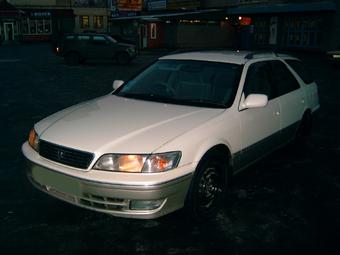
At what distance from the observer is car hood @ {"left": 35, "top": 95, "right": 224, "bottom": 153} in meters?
3.35

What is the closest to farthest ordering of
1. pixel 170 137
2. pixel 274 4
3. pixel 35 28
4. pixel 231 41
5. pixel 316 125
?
pixel 170 137, pixel 316 125, pixel 274 4, pixel 231 41, pixel 35 28

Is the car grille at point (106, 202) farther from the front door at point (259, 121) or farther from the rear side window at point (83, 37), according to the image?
the rear side window at point (83, 37)

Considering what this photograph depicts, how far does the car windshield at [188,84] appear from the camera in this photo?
169 inches

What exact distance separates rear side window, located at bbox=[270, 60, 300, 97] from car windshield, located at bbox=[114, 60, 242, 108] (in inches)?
33.9

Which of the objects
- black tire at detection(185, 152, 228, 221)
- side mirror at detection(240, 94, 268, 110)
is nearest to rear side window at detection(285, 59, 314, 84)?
side mirror at detection(240, 94, 268, 110)

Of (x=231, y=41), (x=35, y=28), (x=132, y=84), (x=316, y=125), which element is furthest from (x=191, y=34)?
(x=132, y=84)

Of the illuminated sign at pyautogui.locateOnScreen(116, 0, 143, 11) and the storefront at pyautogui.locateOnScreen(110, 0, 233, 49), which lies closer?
the storefront at pyautogui.locateOnScreen(110, 0, 233, 49)

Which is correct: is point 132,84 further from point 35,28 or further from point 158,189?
point 35,28

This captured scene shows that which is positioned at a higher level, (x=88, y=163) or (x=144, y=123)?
(x=144, y=123)

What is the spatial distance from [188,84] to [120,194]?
186cm

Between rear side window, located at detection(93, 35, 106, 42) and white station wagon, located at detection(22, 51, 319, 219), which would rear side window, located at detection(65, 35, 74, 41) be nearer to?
rear side window, located at detection(93, 35, 106, 42)

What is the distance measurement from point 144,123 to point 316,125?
17.8ft

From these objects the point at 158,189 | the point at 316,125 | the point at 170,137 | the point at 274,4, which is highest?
the point at 274,4

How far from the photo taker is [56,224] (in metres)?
3.76
